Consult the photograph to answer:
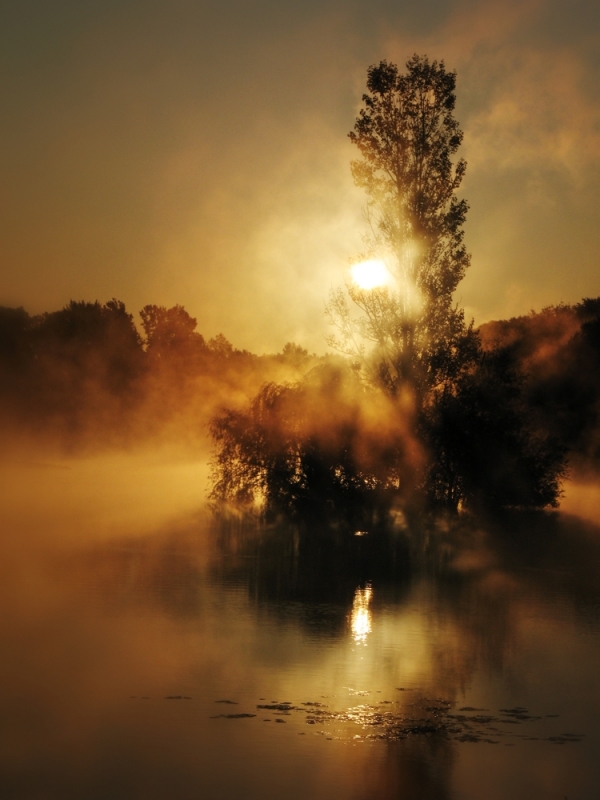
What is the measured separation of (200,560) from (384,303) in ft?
38.3

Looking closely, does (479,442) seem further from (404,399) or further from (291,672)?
(291,672)

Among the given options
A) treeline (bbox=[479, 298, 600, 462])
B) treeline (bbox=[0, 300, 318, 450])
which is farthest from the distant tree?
treeline (bbox=[479, 298, 600, 462])

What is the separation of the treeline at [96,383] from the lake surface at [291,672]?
51.4 metres

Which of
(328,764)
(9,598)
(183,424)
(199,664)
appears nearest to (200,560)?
(9,598)

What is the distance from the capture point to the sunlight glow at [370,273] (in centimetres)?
2888

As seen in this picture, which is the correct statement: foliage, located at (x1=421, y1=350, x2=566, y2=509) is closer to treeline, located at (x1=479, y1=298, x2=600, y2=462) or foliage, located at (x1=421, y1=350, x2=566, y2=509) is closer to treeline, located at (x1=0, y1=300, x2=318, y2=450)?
treeline, located at (x1=479, y1=298, x2=600, y2=462)

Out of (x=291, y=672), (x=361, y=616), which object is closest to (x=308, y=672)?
(x=291, y=672)

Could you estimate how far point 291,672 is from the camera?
1059cm

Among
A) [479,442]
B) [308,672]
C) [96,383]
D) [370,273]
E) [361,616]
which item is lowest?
[308,672]

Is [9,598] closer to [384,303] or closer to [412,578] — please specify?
[412,578]

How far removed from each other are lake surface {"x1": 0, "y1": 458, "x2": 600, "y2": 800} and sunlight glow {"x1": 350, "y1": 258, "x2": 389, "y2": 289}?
923 centimetres

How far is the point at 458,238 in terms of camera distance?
2928 centimetres

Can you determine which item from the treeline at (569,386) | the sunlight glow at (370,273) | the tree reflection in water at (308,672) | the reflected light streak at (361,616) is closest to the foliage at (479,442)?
the sunlight glow at (370,273)

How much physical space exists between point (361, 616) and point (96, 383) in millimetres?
66021
